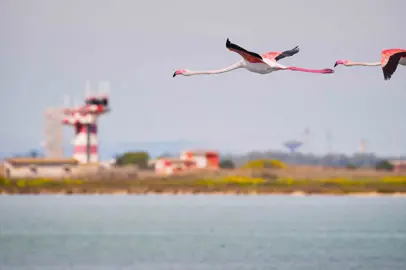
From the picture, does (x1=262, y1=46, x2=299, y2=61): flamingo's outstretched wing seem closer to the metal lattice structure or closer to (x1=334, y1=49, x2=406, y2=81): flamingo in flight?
(x1=334, y1=49, x2=406, y2=81): flamingo in flight

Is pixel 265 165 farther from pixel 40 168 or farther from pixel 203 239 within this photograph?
pixel 203 239

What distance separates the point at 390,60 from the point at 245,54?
3774mm

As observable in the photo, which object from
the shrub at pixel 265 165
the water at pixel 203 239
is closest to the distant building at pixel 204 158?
the shrub at pixel 265 165

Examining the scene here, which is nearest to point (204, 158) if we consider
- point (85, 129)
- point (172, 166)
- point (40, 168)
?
point (172, 166)

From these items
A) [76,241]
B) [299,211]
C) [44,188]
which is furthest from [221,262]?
[44,188]

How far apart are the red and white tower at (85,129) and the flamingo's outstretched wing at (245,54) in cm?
12713

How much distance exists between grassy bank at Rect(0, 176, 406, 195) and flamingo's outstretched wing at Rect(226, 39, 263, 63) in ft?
311

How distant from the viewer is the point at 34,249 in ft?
222

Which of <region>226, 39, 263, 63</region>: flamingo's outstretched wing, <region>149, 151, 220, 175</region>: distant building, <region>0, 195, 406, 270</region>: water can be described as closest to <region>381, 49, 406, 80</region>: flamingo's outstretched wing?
<region>226, 39, 263, 63</region>: flamingo's outstretched wing

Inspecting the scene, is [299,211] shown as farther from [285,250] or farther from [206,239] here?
[285,250]

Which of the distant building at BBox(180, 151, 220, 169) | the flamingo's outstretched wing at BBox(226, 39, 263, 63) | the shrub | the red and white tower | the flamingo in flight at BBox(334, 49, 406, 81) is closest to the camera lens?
the flamingo in flight at BBox(334, 49, 406, 81)

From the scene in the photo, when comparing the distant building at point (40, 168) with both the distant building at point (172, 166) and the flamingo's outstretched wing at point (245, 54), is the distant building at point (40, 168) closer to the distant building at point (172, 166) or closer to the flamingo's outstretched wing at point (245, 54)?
the distant building at point (172, 166)

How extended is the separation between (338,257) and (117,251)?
1259 centimetres

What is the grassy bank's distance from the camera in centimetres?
12825
